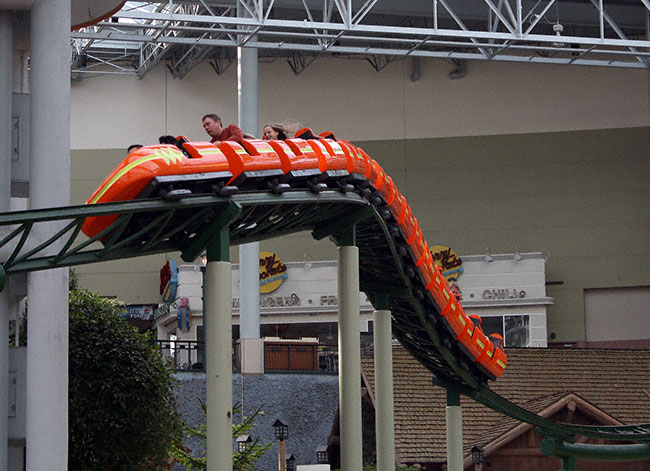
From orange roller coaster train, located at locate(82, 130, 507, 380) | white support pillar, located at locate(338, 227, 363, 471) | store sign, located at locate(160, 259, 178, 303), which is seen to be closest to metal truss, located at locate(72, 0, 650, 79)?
store sign, located at locate(160, 259, 178, 303)

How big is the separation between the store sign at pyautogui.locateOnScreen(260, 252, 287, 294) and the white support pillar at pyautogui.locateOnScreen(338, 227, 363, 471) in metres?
22.0

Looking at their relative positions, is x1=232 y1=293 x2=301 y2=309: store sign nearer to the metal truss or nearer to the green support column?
the metal truss

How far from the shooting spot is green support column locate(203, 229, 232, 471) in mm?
13344

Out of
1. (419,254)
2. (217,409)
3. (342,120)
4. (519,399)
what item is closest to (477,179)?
(342,120)

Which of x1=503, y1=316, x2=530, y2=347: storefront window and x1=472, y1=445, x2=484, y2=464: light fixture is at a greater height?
x1=503, y1=316, x2=530, y2=347: storefront window

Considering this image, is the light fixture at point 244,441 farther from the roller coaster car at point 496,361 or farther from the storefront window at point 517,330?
the storefront window at point 517,330

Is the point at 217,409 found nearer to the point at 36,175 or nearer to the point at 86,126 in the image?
the point at 36,175

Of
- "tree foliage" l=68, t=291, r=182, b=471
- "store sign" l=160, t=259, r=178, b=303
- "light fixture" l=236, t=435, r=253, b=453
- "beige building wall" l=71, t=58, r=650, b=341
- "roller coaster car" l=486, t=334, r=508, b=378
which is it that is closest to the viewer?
"tree foliage" l=68, t=291, r=182, b=471

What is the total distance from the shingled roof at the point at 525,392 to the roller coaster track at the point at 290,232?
4890 millimetres

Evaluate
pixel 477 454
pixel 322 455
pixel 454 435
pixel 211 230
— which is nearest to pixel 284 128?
pixel 211 230

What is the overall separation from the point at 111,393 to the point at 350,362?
4.29 metres

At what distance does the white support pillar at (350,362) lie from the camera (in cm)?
1661

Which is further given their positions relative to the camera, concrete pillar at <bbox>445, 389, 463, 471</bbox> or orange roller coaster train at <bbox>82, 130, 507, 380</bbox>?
concrete pillar at <bbox>445, 389, 463, 471</bbox>

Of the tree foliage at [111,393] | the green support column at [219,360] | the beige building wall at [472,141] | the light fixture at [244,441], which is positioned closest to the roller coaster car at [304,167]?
the green support column at [219,360]
